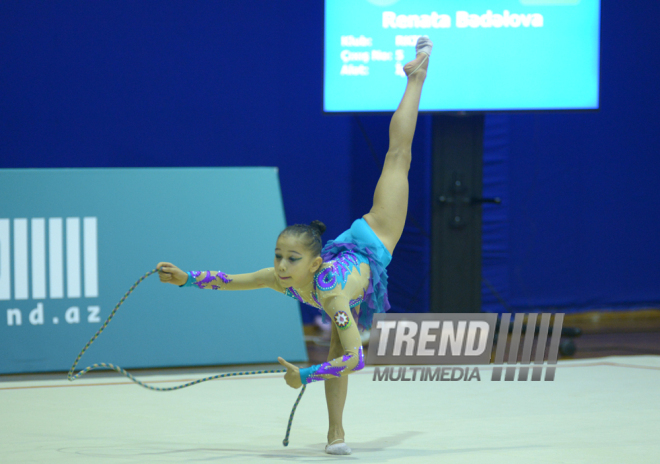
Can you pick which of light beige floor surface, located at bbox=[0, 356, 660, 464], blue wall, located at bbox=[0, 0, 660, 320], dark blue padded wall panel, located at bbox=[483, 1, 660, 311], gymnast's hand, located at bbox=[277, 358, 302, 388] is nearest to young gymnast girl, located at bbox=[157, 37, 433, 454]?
gymnast's hand, located at bbox=[277, 358, 302, 388]

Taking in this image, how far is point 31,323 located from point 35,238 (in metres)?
0.44

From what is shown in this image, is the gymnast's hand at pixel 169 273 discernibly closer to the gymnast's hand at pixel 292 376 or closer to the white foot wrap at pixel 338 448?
the gymnast's hand at pixel 292 376

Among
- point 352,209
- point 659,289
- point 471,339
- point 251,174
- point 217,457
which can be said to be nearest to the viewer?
point 217,457

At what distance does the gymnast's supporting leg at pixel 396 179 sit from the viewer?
264 centimetres

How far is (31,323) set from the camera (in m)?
3.70

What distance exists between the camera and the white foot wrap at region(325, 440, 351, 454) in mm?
2328

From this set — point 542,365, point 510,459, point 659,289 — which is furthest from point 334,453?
point 659,289

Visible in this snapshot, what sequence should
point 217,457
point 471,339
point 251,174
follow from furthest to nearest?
point 471,339
point 251,174
point 217,457

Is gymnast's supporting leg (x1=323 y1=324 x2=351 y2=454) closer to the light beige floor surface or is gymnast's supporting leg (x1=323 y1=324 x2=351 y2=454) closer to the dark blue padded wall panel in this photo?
the light beige floor surface

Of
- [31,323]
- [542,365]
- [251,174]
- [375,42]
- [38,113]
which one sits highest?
[375,42]

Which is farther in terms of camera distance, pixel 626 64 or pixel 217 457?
pixel 626 64

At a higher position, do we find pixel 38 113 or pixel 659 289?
pixel 38 113

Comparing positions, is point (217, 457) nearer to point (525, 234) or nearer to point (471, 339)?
point (471, 339)

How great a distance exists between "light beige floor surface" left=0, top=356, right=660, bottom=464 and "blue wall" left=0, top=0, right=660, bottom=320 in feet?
6.01
